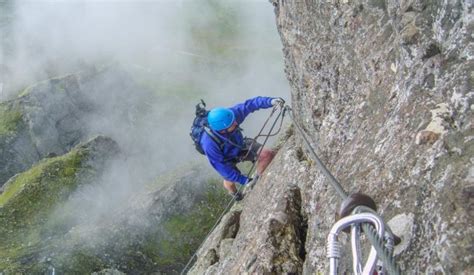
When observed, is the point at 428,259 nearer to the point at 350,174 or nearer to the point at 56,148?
the point at 350,174

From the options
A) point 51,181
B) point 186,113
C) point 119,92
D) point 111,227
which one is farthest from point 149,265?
point 119,92

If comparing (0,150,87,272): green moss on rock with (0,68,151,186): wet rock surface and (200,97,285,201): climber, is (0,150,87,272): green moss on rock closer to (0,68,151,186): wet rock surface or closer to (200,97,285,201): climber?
(0,68,151,186): wet rock surface

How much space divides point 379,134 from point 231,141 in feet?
37.3

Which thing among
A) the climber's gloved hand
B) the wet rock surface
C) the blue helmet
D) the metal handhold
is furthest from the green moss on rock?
the metal handhold

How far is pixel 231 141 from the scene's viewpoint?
19938 millimetres


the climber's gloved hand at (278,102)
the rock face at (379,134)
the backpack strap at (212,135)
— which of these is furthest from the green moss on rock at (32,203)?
the rock face at (379,134)

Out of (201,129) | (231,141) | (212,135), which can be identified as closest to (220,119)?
(212,135)

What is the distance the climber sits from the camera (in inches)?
746

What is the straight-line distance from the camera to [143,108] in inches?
4833

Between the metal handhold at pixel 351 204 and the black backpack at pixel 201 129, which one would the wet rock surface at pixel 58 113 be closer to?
the black backpack at pixel 201 129

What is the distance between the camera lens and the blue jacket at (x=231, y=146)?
63.9 feet

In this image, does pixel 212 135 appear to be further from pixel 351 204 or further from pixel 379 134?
pixel 351 204

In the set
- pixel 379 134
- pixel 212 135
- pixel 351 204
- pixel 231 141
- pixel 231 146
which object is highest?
pixel 351 204

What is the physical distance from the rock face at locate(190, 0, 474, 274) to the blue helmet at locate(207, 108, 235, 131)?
3095 mm
